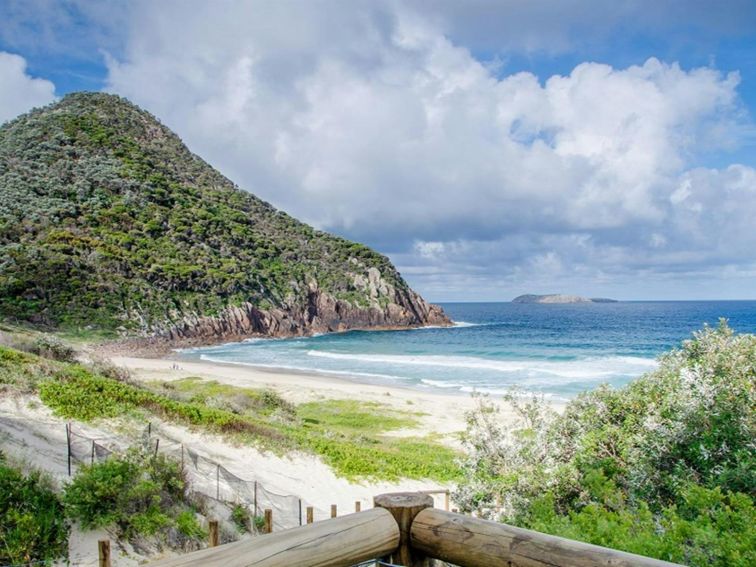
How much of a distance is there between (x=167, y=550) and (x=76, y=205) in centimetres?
6574

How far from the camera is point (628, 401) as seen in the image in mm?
7258

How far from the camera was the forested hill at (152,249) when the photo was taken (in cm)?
5441

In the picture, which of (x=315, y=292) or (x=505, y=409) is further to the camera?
(x=315, y=292)

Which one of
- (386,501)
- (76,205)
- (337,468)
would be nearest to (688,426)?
(386,501)

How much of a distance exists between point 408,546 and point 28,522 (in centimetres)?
463

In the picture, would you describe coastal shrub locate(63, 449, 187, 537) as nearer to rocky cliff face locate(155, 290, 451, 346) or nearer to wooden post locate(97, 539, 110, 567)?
wooden post locate(97, 539, 110, 567)

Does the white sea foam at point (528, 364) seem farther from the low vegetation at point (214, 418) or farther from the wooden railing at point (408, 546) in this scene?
the wooden railing at point (408, 546)

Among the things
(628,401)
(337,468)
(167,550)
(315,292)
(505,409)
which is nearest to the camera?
(167,550)

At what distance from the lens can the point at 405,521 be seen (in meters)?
2.50

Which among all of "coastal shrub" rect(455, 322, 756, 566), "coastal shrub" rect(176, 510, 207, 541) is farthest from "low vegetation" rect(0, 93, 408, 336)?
"coastal shrub" rect(455, 322, 756, 566)

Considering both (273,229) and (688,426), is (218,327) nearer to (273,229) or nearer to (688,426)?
(273,229)

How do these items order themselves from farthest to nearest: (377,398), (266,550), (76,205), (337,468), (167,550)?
1. (76,205)
2. (377,398)
3. (337,468)
4. (167,550)
5. (266,550)

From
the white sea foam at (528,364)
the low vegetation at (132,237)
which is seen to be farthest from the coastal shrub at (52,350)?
the low vegetation at (132,237)

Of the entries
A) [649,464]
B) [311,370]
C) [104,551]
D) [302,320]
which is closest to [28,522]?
[104,551]
